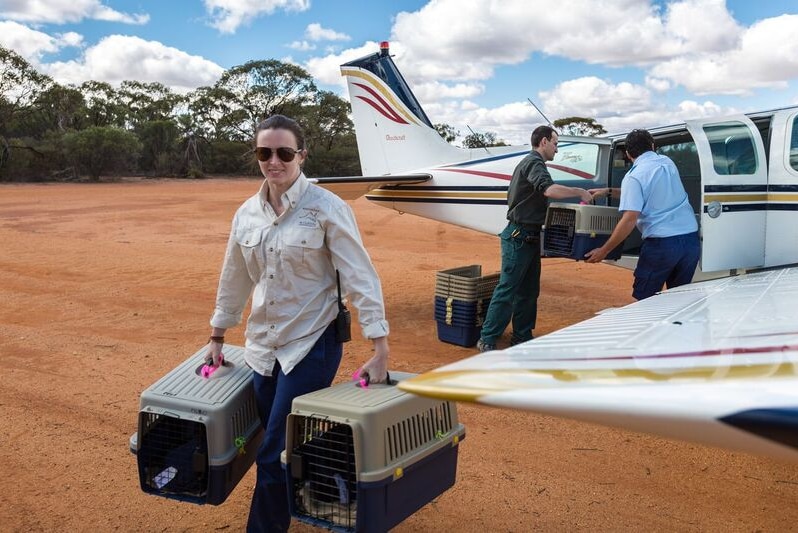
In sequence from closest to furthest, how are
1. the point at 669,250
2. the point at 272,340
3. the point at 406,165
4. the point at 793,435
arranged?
the point at 793,435, the point at 272,340, the point at 669,250, the point at 406,165

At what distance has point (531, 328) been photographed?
633 centimetres

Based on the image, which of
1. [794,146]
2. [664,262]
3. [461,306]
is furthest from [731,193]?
[461,306]

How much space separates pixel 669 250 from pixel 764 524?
2333mm

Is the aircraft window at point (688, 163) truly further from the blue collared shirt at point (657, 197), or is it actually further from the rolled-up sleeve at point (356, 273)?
the rolled-up sleeve at point (356, 273)

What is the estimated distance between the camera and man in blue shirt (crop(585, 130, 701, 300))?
5.02m

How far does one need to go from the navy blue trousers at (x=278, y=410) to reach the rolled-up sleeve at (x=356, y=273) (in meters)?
0.19

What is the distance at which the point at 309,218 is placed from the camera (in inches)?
104

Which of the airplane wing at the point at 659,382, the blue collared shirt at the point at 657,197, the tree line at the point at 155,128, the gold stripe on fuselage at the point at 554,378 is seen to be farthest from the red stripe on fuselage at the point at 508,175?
the tree line at the point at 155,128

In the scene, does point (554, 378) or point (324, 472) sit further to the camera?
point (324, 472)

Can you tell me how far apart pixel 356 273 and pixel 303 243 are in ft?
0.81

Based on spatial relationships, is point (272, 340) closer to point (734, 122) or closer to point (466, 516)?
point (466, 516)

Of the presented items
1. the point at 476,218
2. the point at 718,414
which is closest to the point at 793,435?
the point at 718,414

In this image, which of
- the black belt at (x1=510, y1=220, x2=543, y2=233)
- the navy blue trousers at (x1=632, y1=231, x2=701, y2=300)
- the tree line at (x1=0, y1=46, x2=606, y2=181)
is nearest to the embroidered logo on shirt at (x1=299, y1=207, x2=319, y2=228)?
the navy blue trousers at (x1=632, y1=231, x2=701, y2=300)

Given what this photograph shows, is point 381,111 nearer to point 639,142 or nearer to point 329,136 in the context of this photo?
point 639,142
